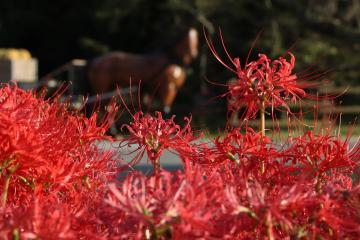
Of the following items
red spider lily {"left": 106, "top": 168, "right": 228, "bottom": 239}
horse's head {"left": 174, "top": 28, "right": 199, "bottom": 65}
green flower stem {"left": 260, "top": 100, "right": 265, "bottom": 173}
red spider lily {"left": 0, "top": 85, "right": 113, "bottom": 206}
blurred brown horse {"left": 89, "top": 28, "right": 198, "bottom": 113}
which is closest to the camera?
red spider lily {"left": 106, "top": 168, "right": 228, "bottom": 239}

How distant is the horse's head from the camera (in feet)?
49.3

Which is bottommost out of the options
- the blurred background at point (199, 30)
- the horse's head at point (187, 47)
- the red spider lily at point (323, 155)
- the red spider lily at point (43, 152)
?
the blurred background at point (199, 30)

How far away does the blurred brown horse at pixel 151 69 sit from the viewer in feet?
49.9

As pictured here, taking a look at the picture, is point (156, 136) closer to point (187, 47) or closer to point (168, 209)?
point (168, 209)

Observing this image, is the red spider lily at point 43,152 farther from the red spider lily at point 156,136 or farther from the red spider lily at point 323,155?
the red spider lily at point 323,155

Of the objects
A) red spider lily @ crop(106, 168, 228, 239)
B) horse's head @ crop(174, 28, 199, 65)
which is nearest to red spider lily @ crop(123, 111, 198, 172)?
red spider lily @ crop(106, 168, 228, 239)

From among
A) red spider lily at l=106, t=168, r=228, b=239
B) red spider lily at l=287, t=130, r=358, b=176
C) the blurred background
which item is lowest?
the blurred background

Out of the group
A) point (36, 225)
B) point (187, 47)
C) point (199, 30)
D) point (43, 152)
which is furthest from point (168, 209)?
point (199, 30)

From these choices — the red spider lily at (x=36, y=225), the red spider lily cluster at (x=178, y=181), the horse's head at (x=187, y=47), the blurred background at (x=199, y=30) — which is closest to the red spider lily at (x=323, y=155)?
the red spider lily cluster at (x=178, y=181)

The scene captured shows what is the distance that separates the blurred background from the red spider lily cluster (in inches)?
495

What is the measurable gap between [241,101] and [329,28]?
13.1 metres

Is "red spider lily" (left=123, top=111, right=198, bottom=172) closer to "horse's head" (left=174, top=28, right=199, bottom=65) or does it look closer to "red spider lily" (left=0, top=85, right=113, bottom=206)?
"red spider lily" (left=0, top=85, right=113, bottom=206)

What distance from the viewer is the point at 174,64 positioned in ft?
50.5

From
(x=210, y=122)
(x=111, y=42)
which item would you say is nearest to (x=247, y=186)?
(x=210, y=122)
